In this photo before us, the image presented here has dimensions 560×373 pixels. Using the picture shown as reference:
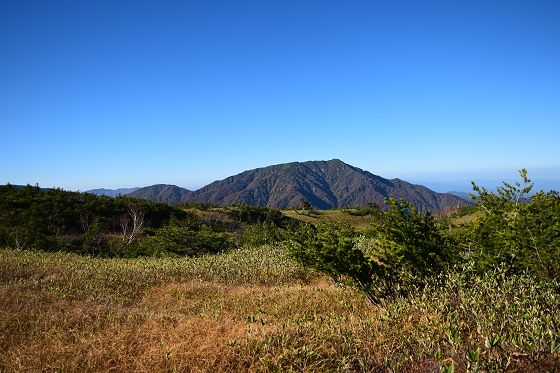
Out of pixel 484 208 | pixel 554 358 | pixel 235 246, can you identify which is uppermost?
pixel 484 208

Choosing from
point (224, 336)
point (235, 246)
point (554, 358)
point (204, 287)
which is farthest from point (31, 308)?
point (235, 246)

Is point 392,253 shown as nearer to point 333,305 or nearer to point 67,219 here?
point 333,305

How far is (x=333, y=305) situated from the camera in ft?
37.2

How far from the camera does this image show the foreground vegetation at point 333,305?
5070 millimetres

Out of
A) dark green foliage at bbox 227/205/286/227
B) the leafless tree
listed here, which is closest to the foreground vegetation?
the leafless tree

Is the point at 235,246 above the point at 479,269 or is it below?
below

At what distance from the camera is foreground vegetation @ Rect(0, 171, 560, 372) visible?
200 inches

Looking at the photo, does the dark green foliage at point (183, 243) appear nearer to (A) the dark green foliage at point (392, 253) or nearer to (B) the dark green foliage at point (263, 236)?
(B) the dark green foliage at point (263, 236)

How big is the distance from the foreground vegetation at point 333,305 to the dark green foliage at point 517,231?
0.12ft

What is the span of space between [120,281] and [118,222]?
104ft

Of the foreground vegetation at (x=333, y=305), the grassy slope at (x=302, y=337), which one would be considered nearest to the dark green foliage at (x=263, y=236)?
the foreground vegetation at (x=333, y=305)

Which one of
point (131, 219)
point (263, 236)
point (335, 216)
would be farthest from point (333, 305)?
point (335, 216)

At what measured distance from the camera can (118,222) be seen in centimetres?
4269

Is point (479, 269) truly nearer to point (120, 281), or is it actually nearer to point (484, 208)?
point (484, 208)
